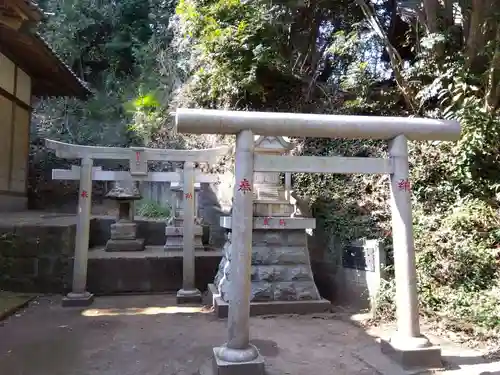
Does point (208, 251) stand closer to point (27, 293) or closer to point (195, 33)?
point (27, 293)

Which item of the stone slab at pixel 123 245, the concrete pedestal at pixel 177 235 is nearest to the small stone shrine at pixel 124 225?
the stone slab at pixel 123 245

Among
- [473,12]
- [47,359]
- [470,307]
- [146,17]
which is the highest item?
[146,17]

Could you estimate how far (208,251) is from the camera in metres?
9.03

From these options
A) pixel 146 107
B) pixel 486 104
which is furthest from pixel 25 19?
pixel 146 107

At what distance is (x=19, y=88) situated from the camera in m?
10.3

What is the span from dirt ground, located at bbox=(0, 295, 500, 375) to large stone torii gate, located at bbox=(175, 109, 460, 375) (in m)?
0.33

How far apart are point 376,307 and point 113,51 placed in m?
18.5

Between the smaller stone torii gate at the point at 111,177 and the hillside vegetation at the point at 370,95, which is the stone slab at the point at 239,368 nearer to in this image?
the hillside vegetation at the point at 370,95

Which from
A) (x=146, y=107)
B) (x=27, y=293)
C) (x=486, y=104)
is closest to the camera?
(x=486, y=104)

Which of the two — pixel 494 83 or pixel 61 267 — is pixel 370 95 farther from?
pixel 61 267

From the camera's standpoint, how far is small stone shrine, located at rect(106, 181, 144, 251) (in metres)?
9.01

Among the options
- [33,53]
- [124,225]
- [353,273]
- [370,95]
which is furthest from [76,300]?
[370,95]

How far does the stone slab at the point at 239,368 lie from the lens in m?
3.47

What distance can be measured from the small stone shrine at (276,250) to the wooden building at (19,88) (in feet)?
18.6
